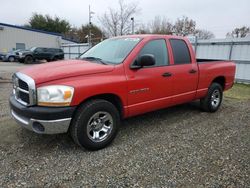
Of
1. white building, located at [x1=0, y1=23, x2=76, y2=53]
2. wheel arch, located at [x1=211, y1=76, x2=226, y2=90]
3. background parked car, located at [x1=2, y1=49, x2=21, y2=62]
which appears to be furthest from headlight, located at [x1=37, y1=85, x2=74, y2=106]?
white building, located at [x1=0, y1=23, x2=76, y2=53]

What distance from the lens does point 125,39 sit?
14.2ft

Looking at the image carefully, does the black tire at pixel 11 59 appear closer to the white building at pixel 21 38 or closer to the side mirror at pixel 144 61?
the white building at pixel 21 38

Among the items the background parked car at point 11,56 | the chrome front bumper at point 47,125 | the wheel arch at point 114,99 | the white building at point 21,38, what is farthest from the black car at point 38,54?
the chrome front bumper at point 47,125

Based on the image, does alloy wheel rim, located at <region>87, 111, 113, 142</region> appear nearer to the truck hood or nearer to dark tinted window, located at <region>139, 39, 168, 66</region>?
the truck hood

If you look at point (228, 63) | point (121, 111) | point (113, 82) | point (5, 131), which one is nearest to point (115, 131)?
point (121, 111)

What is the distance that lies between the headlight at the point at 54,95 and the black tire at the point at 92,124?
0.31m

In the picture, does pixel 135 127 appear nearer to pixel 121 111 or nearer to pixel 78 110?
pixel 121 111

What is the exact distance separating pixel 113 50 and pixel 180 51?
1.49 meters

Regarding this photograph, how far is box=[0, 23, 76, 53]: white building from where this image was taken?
29.5 metres

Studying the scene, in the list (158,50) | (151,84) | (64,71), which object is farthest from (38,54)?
(64,71)

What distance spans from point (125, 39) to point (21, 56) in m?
22.1

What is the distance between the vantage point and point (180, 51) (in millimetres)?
4707

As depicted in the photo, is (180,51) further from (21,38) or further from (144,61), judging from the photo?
(21,38)

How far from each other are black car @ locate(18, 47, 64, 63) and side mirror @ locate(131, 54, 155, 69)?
74.1ft
